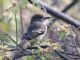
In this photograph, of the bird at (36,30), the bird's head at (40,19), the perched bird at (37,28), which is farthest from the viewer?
the bird's head at (40,19)

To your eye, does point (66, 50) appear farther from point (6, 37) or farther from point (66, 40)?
point (6, 37)

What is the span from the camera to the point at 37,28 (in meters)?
5.88

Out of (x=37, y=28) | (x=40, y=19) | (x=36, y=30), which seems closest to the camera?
(x=36, y=30)

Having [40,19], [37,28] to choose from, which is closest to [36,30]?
[37,28]

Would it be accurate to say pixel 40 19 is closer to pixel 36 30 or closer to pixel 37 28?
pixel 37 28

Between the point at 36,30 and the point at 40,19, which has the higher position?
the point at 40,19

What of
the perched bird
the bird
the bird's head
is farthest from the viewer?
the bird's head

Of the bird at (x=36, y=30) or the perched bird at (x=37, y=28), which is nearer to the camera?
the bird at (x=36, y=30)

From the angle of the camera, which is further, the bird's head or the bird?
the bird's head

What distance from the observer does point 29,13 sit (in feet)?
28.9

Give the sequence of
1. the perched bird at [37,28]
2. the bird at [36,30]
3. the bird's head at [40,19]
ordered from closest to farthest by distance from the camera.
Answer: the bird at [36,30] → the perched bird at [37,28] → the bird's head at [40,19]

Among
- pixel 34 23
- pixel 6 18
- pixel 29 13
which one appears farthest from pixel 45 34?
pixel 29 13

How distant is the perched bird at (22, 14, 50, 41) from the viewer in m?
5.15

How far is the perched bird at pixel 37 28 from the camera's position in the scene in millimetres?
5148
